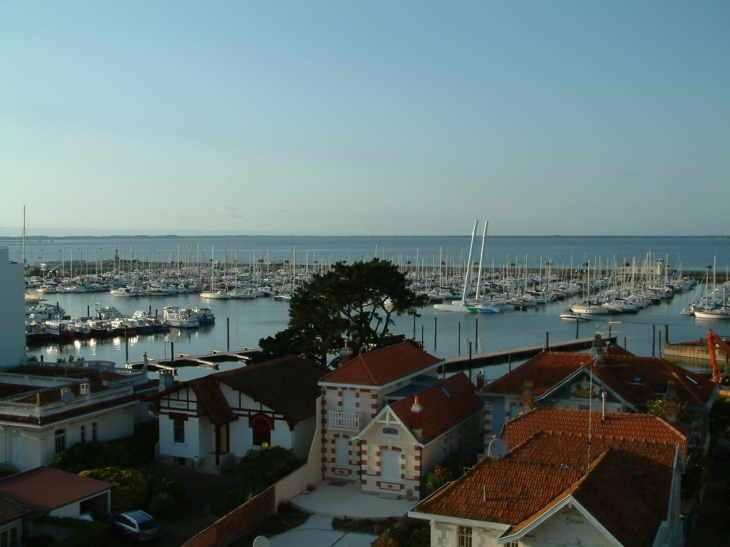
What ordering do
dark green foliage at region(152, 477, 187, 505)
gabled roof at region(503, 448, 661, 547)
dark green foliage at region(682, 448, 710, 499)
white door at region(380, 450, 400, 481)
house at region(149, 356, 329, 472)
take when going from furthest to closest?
house at region(149, 356, 329, 472)
white door at region(380, 450, 400, 481)
dark green foliage at region(152, 477, 187, 505)
dark green foliage at region(682, 448, 710, 499)
gabled roof at region(503, 448, 661, 547)

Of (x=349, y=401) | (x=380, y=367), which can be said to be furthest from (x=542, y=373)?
(x=349, y=401)

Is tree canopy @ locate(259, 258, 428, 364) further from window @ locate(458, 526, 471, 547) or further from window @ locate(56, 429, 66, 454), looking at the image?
window @ locate(458, 526, 471, 547)

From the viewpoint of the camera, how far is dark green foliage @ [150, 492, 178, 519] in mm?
22266

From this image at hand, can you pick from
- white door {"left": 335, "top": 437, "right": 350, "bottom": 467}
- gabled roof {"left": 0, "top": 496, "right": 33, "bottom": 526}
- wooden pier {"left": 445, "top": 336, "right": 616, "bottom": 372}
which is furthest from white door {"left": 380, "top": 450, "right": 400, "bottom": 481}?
wooden pier {"left": 445, "top": 336, "right": 616, "bottom": 372}

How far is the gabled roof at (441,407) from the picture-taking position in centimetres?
2333

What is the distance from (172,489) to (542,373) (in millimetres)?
12585

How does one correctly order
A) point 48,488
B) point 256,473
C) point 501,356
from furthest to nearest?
point 501,356 → point 256,473 → point 48,488

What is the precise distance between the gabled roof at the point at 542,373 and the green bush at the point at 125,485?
445 inches

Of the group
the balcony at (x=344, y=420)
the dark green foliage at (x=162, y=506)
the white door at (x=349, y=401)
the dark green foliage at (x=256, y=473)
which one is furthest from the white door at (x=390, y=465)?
the dark green foliage at (x=162, y=506)

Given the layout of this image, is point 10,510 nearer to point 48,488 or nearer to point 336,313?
point 48,488

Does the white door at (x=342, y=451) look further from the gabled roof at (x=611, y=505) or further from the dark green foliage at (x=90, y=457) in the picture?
the gabled roof at (x=611, y=505)

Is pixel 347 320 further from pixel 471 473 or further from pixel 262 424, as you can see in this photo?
pixel 471 473

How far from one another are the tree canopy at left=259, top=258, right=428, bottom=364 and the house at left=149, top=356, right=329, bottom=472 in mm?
12629

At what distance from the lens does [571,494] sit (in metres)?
13.3
